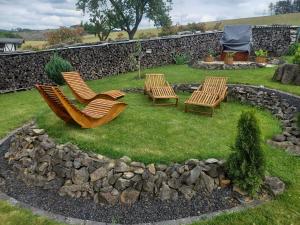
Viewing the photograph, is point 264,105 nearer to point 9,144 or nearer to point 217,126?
point 217,126

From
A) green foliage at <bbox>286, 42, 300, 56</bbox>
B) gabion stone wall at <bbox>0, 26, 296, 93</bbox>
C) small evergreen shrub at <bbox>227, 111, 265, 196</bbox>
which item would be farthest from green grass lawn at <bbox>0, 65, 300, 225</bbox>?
green foliage at <bbox>286, 42, 300, 56</bbox>

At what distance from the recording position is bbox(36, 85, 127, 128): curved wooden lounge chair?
21.4 ft

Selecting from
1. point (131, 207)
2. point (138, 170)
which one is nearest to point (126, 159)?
point (138, 170)

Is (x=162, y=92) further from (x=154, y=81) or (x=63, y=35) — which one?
(x=63, y=35)

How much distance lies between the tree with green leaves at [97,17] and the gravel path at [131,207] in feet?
116

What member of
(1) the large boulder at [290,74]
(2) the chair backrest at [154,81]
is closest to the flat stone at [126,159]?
(2) the chair backrest at [154,81]

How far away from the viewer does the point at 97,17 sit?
3947 cm

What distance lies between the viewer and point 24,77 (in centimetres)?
1370

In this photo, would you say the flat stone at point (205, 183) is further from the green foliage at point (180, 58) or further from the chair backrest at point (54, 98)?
the green foliage at point (180, 58)

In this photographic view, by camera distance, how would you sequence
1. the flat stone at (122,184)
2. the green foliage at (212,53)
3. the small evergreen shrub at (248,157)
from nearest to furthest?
the small evergreen shrub at (248,157)
the flat stone at (122,184)
the green foliage at (212,53)

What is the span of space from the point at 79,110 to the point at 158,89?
4.03 meters

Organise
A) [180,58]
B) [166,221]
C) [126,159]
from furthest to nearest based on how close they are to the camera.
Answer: [180,58], [126,159], [166,221]

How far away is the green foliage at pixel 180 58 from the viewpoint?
1897 cm

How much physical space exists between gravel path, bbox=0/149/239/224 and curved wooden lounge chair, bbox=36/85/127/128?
1.81 metres
